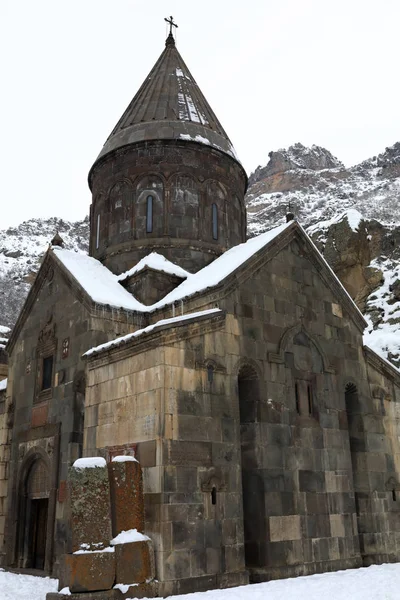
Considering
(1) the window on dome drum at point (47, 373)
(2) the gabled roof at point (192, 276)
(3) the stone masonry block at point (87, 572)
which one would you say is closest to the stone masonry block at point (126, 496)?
(3) the stone masonry block at point (87, 572)

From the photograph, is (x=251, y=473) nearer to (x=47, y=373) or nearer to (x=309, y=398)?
(x=309, y=398)

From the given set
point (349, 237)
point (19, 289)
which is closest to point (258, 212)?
point (19, 289)

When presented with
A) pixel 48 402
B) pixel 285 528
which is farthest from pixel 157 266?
pixel 285 528

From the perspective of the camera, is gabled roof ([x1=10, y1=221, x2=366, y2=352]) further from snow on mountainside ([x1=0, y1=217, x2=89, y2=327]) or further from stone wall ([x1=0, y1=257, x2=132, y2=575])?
snow on mountainside ([x1=0, y1=217, x2=89, y2=327])

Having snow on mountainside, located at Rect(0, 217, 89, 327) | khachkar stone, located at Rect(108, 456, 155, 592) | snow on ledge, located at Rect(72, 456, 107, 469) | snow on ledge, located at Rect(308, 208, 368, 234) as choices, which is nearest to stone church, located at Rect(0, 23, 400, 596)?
khachkar stone, located at Rect(108, 456, 155, 592)

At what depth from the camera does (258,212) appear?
83188 mm

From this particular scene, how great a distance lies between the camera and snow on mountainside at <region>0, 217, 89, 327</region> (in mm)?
64625

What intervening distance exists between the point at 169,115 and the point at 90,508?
35.6ft

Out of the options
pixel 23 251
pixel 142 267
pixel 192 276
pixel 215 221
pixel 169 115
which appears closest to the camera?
pixel 142 267

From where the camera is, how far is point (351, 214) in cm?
2719

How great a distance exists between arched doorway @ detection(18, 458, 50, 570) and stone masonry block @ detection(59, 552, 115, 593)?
4.71m

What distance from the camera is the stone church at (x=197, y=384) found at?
27.9 feet

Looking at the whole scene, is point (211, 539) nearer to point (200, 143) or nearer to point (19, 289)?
point (200, 143)

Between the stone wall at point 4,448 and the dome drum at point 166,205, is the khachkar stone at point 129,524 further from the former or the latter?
the dome drum at point 166,205
